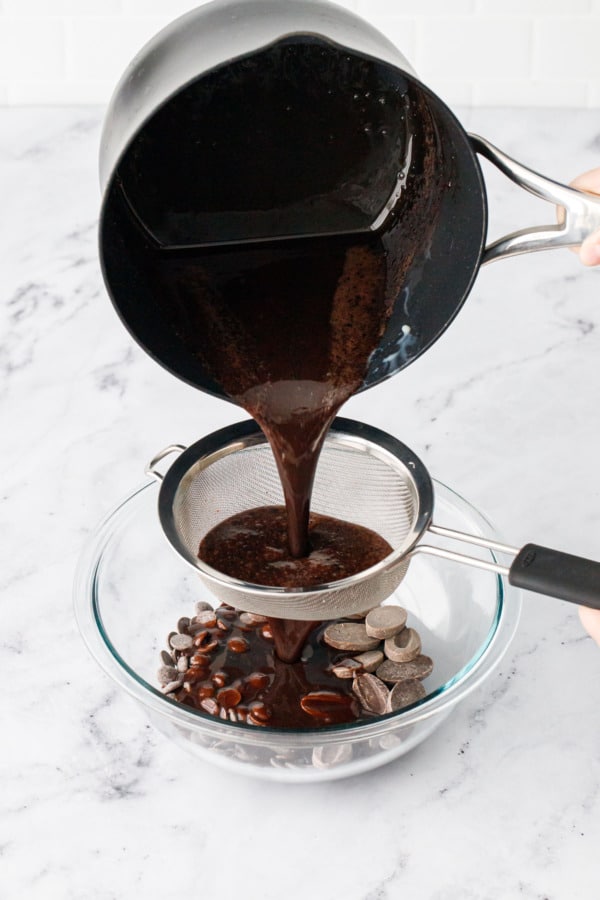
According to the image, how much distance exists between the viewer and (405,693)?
65.2 inches

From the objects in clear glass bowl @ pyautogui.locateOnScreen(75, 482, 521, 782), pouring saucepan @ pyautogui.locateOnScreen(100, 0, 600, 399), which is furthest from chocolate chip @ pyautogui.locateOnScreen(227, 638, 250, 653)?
pouring saucepan @ pyautogui.locateOnScreen(100, 0, 600, 399)

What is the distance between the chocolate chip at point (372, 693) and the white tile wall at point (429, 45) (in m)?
1.92

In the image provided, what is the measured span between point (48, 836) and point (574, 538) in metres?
1.00

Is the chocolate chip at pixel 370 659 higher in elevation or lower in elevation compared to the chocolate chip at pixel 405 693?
lower

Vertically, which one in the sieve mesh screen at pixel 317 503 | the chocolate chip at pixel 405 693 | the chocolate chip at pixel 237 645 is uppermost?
the sieve mesh screen at pixel 317 503

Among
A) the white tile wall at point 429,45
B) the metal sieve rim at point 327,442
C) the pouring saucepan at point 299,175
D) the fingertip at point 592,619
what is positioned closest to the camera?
the pouring saucepan at point 299,175

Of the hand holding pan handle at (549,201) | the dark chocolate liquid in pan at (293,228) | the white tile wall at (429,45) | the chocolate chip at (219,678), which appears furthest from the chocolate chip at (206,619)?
the white tile wall at (429,45)

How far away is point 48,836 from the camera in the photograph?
150 centimetres

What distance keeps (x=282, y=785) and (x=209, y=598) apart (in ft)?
1.35

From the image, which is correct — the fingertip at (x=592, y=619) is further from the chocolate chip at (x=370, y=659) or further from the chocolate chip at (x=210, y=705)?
the chocolate chip at (x=210, y=705)

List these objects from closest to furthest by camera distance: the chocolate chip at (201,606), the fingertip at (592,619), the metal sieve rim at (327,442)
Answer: the fingertip at (592,619) < the metal sieve rim at (327,442) < the chocolate chip at (201,606)

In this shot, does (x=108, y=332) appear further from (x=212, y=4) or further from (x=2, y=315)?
(x=212, y=4)

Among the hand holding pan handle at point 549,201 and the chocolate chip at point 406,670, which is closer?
the hand holding pan handle at point 549,201

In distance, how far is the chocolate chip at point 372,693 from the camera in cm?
166
